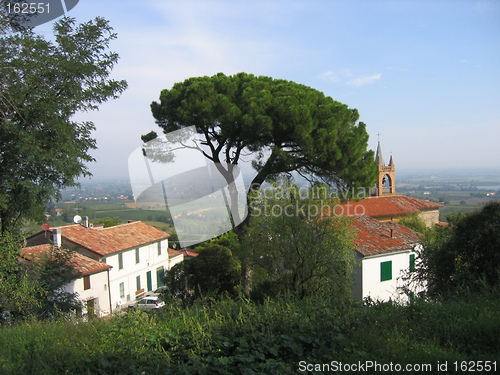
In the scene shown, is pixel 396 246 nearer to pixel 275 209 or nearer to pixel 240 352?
pixel 275 209

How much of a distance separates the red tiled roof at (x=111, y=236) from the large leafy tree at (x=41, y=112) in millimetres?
10220

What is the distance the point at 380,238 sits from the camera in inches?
705

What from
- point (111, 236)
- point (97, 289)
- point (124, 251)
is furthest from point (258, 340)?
point (111, 236)

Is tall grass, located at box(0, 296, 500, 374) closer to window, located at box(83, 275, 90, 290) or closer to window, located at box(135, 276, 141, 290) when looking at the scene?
window, located at box(83, 275, 90, 290)

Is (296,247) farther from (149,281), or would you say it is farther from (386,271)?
(149,281)

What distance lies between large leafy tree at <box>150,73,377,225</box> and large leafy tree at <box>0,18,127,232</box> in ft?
14.0

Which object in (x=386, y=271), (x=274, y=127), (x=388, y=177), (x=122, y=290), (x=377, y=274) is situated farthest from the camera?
(x=388, y=177)

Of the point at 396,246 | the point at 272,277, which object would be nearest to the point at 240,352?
the point at 272,277

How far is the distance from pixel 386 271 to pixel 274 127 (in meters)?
8.12

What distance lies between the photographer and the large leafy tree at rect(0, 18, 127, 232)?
28.2 ft

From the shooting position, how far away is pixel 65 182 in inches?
373

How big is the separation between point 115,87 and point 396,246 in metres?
13.1

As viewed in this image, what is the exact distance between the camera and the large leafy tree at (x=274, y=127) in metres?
12.8

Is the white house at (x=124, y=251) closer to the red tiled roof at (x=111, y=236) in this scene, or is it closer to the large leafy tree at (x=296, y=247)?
the red tiled roof at (x=111, y=236)
